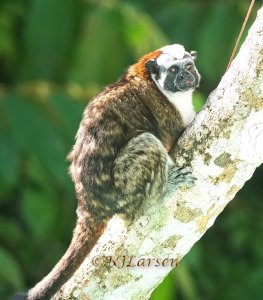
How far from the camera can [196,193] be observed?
345 centimetres

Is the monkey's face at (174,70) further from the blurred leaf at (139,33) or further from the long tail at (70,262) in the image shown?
the blurred leaf at (139,33)

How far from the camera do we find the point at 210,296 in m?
8.04

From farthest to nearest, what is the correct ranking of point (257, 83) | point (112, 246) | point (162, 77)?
point (162, 77) → point (112, 246) → point (257, 83)

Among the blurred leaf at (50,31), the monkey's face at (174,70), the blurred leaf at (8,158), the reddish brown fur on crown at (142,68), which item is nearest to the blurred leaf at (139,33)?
the blurred leaf at (50,31)

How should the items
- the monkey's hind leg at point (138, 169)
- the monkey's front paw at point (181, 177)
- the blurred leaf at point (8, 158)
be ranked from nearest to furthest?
1. the monkey's front paw at point (181, 177)
2. the monkey's hind leg at point (138, 169)
3. the blurred leaf at point (8, 158)

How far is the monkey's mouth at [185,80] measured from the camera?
4.16 metres

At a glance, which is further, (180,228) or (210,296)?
(210,296)

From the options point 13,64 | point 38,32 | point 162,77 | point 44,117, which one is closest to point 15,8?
point 13,64

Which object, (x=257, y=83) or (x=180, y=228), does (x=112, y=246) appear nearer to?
(x=180, y=228)

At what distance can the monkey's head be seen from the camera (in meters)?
4.16

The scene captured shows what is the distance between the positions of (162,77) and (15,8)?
374 centimetres

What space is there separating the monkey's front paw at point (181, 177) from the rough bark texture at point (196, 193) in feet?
0.07

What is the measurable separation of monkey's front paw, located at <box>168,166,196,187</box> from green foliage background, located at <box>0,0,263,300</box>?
1.50 metres

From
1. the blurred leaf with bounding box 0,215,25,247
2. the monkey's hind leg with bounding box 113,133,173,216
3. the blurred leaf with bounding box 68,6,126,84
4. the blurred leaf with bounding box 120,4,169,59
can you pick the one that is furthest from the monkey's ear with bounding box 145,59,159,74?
the blurred leaf with bounding box 0,215,25,247
